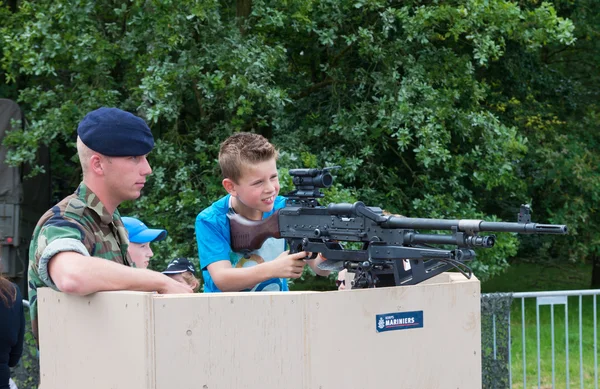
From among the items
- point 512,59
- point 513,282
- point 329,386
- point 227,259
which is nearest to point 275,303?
point 329,386

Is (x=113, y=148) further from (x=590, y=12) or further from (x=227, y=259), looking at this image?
(x=590, y=12)

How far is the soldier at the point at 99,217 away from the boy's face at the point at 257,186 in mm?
661

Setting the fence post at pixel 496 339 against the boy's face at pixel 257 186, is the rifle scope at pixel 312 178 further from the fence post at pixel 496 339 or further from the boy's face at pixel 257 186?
the fence post at pixel 496 339

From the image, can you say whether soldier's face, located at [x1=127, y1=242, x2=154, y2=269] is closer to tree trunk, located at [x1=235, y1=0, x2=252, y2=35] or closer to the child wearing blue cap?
the child wearing blue cap

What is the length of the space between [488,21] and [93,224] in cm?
732

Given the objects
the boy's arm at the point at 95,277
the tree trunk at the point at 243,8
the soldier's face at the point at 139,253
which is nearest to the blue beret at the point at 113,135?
the boy's arm at the point at 95,277

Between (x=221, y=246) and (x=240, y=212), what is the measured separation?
0.73ft

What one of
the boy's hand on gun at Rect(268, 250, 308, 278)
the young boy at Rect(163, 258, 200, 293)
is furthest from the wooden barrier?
the young boy at Rect(163, 258, 200, 293)

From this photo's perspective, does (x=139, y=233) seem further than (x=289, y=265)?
Yes

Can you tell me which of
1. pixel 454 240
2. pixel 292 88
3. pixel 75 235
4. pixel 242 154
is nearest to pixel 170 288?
pixel 75 235

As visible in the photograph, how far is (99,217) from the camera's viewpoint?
11.3 feet

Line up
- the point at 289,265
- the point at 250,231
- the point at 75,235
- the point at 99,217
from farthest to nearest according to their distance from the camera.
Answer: the point at 250,231 → the point at 289,265 → the point at 99,217 → the point at 75,235

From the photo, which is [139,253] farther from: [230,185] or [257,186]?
[257,186]

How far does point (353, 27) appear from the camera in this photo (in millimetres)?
10266
